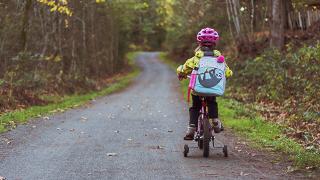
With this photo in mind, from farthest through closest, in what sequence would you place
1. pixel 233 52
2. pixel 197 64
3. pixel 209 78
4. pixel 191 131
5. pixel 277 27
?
pixel 233 52 → pixel 277 27 → pixel 191 131 → pixel 197 64 → pixel 209 78

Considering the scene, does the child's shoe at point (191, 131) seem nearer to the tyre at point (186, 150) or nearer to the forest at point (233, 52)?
the tyre at point (186, 150)

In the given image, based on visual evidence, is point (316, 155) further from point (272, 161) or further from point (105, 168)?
point (105, 168)

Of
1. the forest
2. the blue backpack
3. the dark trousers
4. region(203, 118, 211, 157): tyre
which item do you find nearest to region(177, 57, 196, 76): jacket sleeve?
the blue backpack

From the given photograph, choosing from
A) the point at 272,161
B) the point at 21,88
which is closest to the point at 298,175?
the point at 272,161

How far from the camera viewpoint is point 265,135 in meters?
12.9

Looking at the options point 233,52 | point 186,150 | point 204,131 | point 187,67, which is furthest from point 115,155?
point 233,52

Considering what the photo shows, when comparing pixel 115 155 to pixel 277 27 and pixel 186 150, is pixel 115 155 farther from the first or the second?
pixel 277 27

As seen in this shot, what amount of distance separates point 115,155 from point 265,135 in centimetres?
449

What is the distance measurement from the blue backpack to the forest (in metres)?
2.00

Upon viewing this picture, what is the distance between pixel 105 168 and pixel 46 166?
3.21 ft

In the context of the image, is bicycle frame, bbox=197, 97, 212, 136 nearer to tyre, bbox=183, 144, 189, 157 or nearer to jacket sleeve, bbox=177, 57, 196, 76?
tyre, bbox=183, 144, 189, 157

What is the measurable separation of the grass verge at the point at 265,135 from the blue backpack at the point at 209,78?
176 centimetres

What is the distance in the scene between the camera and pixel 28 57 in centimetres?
2345

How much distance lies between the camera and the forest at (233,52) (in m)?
17.4
